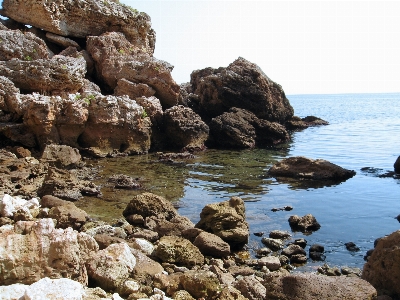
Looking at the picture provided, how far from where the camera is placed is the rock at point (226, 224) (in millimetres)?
8500

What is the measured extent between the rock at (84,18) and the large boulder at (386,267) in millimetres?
22094

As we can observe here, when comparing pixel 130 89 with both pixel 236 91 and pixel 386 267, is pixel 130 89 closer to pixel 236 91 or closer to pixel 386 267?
pixel 236 91

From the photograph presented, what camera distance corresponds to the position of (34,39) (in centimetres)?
2084

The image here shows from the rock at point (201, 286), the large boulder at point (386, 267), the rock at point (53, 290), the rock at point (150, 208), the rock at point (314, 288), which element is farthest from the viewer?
the rock at point (150, 208)

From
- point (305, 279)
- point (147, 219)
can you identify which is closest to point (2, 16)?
point (147, 219)

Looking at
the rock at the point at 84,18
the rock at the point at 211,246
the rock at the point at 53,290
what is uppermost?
the rock at the point at 84,18

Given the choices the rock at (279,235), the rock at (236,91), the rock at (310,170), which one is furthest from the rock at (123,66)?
the rock at (279,235)

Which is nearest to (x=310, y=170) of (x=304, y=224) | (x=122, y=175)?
(x=304, y=224)

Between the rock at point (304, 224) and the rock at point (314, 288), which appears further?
the rock at point (304, 224)

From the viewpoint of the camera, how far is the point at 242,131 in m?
25.2

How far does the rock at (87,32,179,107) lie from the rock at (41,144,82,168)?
891cm

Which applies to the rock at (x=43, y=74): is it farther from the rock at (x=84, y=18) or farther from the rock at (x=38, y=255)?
the rock at (x=38, y=255)

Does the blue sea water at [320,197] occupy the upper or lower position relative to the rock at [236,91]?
lower

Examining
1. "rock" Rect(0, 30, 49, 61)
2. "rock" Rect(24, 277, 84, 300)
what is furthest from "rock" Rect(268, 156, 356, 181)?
"rock" Rect(0, 30, 49, 61)
